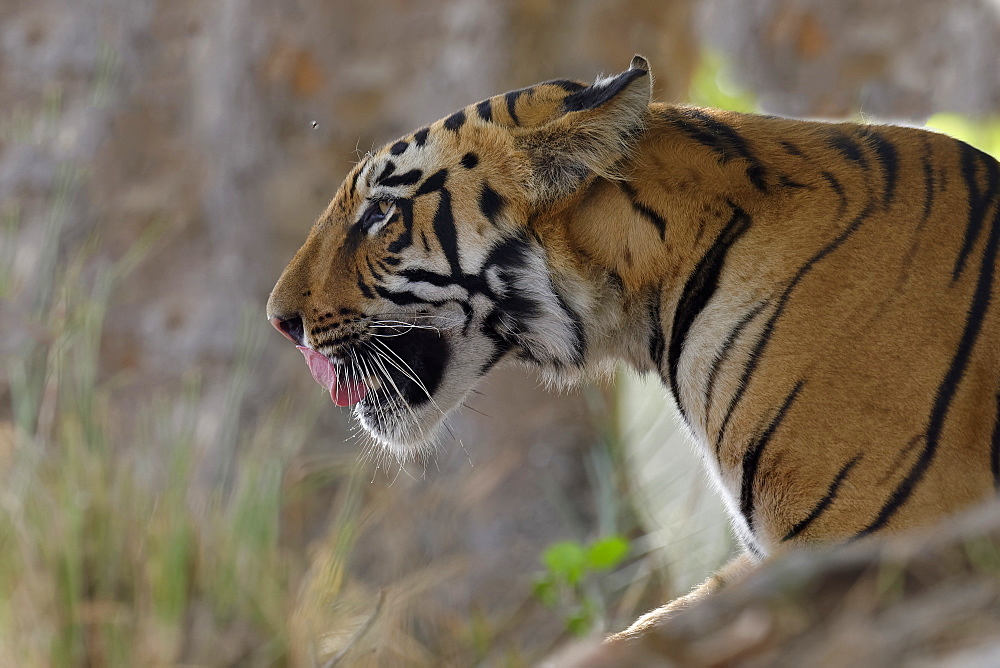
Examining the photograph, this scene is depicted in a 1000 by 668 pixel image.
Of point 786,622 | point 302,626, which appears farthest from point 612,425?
point 786,622

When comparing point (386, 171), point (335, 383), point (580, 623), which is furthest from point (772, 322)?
point (580, 623)

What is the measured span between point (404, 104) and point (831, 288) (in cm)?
357

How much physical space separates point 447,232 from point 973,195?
1.14m

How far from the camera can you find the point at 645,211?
2.36m

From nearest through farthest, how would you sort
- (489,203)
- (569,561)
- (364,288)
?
1. (489,203)
2. (364,288)
3. (569,561)

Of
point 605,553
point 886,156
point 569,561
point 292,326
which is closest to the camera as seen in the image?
point 886,156

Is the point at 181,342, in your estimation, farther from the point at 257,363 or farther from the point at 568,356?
the point at 568,356

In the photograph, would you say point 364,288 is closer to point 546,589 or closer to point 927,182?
point 546,589

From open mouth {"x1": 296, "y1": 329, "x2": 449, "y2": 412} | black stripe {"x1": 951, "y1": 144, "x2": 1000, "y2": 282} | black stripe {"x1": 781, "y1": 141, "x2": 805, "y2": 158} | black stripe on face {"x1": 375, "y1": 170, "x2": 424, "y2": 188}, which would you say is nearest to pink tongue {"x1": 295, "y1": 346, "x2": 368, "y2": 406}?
open mouth {"x1": 296, "y1": 329, "x2": 449, "y2": 412}

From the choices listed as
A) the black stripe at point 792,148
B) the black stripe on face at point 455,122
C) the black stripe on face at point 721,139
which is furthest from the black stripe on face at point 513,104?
the black stripe at point 792,148

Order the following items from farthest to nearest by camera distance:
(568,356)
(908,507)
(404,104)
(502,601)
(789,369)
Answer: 1. (404,104)
2. (502,601)
3. (568,356)
4. (789,369)
5. (908,507)

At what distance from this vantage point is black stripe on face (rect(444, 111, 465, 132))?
2.58 meters

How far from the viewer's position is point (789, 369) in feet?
6.90

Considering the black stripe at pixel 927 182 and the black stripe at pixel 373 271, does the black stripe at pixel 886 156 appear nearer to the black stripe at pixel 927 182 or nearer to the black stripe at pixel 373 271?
the black stripe at pixel 927 182
